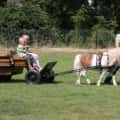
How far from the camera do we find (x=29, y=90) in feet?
56.5

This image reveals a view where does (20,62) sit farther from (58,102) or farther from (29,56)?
(58,102)

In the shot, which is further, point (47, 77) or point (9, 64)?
point (47, 77)

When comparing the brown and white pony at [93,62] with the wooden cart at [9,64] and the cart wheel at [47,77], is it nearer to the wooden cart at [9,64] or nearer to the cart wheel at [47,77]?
the cart wheel at [47,77]

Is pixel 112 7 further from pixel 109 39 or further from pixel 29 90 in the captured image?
pixel 29 90

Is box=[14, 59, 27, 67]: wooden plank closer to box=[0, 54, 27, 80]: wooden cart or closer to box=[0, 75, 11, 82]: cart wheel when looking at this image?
box=[0, 54, 27, 80]: wooden cart

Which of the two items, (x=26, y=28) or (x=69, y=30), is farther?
(x=69, y=30)

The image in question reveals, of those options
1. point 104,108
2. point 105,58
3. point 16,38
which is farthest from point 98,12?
point 104,108

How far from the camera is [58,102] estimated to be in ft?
47.5

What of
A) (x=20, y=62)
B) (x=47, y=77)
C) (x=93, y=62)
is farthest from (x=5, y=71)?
(x=93, y=62)

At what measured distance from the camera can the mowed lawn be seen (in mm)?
12414

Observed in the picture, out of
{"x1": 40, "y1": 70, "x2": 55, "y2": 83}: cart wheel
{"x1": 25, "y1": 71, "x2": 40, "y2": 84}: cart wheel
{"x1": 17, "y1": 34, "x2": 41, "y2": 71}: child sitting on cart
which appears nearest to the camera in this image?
{"x1": 25, "y1": 71, "x2": 40, "y2": 84}: cart wheel

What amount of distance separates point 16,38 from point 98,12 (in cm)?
1228

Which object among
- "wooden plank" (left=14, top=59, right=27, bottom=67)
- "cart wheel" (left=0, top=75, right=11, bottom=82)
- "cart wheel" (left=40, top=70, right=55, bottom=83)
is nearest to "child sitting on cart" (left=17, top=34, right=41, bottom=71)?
"wooden plank" (left=14, top=59, right=27, bottom=67)

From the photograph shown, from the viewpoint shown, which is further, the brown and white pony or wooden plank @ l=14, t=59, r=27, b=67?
the brown and white pony
